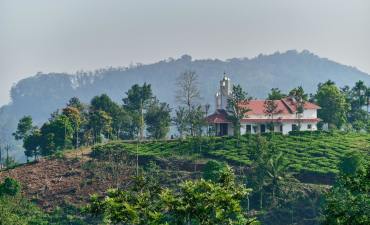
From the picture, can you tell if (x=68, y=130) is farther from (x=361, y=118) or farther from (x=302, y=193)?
(x=361, y=118)

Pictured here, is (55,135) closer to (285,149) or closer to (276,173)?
(285,149)

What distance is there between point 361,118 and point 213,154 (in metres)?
33.9

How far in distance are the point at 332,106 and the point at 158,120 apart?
26113 millimetres

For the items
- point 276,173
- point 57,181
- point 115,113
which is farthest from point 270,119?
point 57,181

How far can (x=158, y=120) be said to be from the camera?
384 ft

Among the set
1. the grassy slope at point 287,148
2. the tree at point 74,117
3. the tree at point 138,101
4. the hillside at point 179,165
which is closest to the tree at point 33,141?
the tree at point 74,117

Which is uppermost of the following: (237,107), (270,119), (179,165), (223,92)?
(223,92)

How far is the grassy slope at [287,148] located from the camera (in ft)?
309

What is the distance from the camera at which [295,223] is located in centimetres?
8188

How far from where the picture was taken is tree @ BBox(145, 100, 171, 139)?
11682 centimetres

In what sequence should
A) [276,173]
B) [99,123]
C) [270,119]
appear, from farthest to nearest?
[99,123]
[270,119]
[276,173]

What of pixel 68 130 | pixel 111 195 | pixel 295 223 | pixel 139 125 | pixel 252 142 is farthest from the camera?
pixel 139 125

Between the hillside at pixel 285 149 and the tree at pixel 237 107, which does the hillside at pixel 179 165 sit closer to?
the hillside at pixel 285 149

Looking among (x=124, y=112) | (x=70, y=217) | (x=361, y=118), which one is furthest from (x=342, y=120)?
(x=70, y=217)
